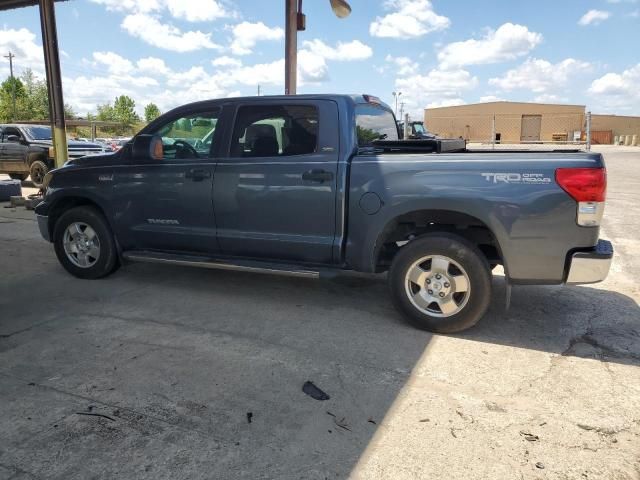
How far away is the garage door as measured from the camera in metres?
53.7

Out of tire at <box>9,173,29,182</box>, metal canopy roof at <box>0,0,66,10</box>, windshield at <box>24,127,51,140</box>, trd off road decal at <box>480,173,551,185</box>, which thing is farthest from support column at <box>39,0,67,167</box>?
trd off road decal at <box>480,173,551,185</box>

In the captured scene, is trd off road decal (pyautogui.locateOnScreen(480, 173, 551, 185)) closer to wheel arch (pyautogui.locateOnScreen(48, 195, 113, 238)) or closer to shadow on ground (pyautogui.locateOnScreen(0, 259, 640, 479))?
shadow on ground (pyautogui.locateOnScreen(0, 259, 640, 479))

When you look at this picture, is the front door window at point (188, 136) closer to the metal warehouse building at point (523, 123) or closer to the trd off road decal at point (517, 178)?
the trd off road decal at point (517, 178)

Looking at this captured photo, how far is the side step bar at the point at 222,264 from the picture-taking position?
14.8ft

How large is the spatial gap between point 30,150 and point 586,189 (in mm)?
15367

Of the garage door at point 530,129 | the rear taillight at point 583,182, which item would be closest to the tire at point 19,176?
the rear taillight at point 583,182

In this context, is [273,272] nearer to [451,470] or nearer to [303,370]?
[303,370]

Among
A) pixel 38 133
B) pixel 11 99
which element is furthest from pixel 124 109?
pixel 38 133

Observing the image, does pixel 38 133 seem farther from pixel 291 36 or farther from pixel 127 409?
pixel 127 409

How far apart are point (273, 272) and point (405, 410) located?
195cm

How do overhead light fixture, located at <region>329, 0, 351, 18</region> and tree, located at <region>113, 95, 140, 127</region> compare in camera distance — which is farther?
tree, located at <region>113, 95, 140, 127</region>

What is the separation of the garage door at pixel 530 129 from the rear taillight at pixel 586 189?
5452cm

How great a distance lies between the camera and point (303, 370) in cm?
353

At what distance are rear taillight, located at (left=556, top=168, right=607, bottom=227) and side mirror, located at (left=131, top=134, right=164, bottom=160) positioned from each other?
357 centimetres
